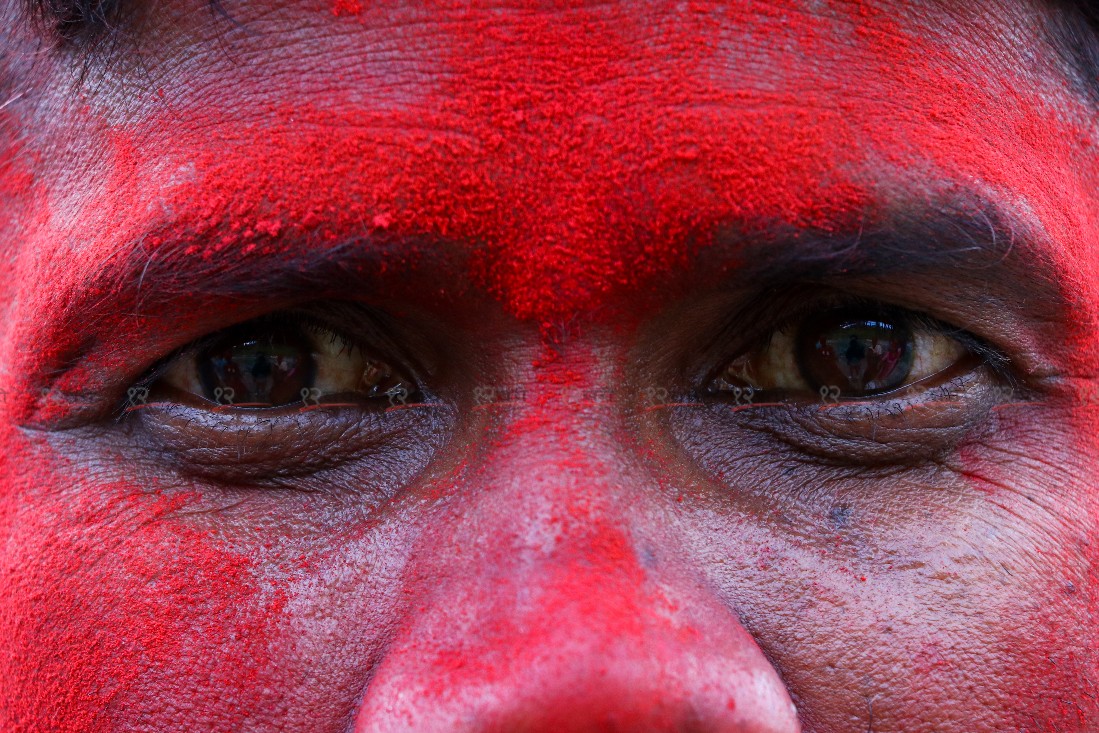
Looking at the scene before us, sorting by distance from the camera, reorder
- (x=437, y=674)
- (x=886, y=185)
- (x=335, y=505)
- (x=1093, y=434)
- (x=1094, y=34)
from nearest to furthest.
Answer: (x=437, y=674)
(x=886, y=185)
(x=335, y=505)
(x=1093, y=434)
(x=1094, y=34)

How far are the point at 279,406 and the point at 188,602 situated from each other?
0.34 meters

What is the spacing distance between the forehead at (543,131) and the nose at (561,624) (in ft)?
0.92

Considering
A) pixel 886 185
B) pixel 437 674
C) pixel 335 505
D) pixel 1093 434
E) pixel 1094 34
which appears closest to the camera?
pixel 437 674

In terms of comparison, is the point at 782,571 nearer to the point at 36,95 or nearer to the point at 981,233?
the point at 981,233

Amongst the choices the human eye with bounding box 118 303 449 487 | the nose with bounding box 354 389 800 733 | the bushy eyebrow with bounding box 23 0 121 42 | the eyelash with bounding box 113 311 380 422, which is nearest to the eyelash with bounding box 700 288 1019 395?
the nose with bounding box 354 389 800 733

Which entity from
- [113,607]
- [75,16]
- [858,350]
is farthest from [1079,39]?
[113,607]

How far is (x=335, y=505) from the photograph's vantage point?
159 centimetres

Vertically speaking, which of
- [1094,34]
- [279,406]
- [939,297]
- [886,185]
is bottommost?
[279,406]

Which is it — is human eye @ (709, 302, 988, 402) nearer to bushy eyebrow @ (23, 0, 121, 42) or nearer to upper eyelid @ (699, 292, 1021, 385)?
upper eyelid @ (699, 292, 1021, 385)

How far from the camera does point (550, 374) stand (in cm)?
A: 153

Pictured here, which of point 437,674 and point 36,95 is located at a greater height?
point 36,95

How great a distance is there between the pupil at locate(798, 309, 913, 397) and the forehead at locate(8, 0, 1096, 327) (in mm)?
244

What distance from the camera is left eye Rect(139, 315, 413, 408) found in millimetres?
1653

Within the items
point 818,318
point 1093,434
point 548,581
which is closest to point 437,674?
point 548,581
